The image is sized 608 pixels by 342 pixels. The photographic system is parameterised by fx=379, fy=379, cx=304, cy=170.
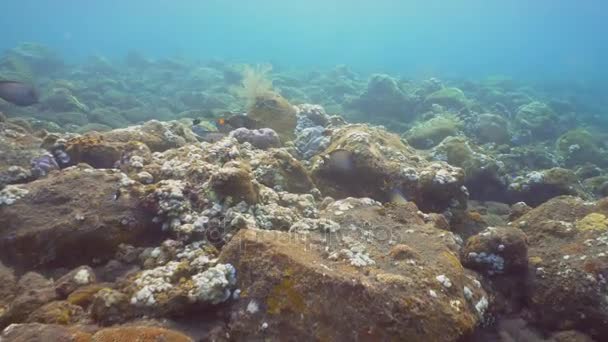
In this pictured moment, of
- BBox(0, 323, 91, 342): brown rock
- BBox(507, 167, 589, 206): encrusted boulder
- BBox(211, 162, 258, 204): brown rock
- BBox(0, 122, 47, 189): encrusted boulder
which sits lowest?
BBox(507, 167, 589, 206): encrusted boulder

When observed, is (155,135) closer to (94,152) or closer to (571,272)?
(94,152)

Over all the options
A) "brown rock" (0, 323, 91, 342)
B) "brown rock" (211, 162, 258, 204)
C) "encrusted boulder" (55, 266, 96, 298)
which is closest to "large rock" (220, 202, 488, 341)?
"brown rock" (211, 162, 258, 204)

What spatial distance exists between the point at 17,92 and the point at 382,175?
9962 mm

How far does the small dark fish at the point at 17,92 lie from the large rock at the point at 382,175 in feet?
27.4

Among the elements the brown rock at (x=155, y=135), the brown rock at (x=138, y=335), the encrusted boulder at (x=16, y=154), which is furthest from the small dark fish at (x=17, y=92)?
the brown rock at (x=138, y=335)

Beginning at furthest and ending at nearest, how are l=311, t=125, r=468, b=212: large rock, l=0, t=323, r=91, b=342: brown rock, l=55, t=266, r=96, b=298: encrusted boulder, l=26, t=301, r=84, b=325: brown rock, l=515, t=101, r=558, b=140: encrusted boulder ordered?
l=515, t=101, r=558, b=140: encrusted boulder < l=311, t=125, r=468, b=212: large rock < l=55, t=266, r=96, b=298: encrusted boulder < l=26, t=301, r=84, b=325: brown rock < l=0, t=323, r=91, b=342: brown rock

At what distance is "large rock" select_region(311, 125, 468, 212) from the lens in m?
6.88

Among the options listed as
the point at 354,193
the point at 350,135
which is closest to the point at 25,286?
the point at 354,193

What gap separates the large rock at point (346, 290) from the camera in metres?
→ 3.72

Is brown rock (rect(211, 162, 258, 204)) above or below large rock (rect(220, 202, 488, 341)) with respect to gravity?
above

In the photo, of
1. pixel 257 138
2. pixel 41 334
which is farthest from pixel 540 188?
pixel 41 334

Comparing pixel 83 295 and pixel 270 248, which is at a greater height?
pixel 270 248

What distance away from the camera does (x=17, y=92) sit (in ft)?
33.6

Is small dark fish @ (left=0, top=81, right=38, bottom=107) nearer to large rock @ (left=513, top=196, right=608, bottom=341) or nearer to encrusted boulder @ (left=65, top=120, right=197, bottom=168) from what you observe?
encrusted boulder @ (left=65, top=120, right=197, bottom=168)
